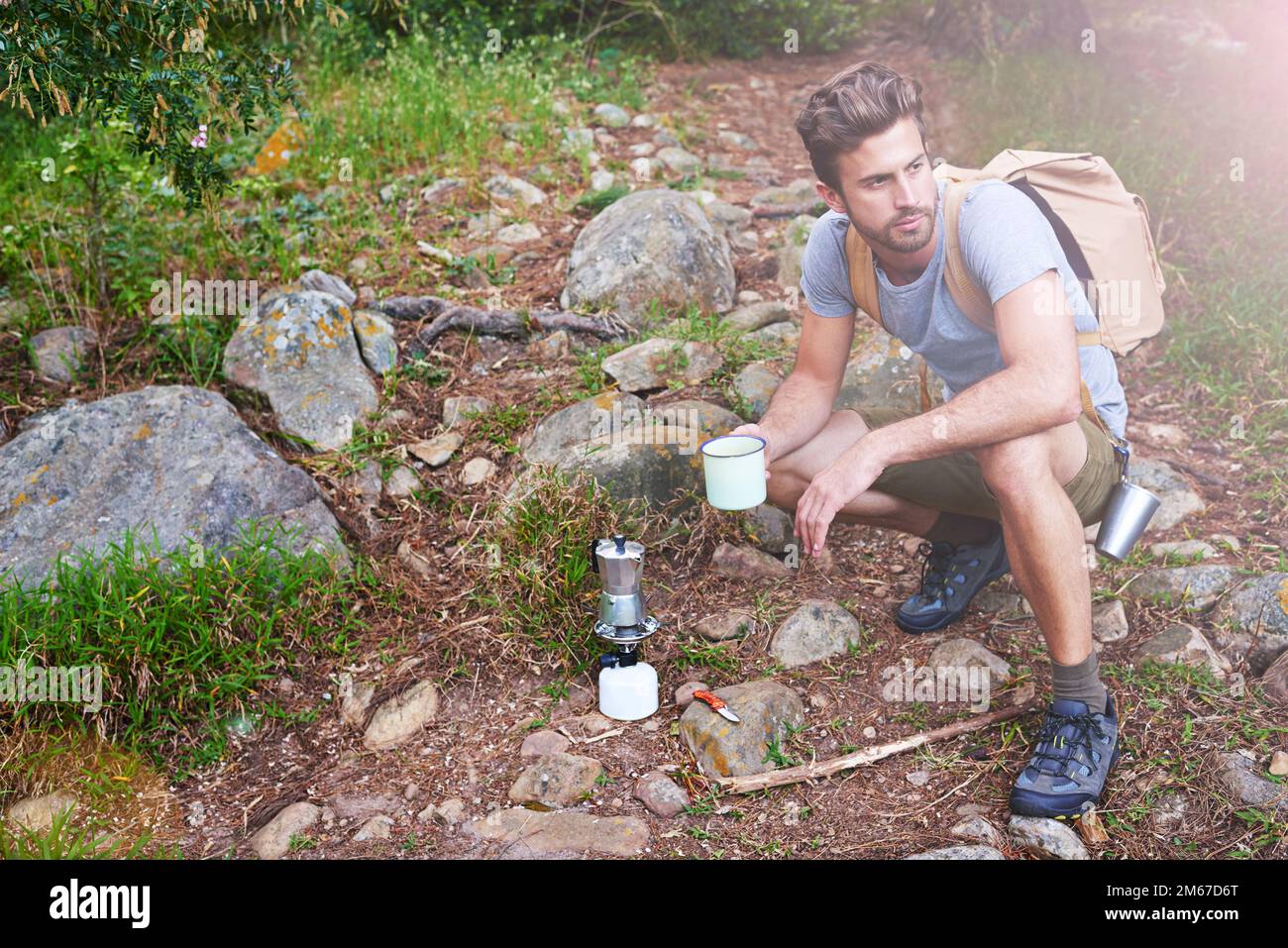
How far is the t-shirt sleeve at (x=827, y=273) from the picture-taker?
11.8 feet

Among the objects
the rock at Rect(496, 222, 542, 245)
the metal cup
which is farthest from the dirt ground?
the rock at Rect(496, 222, 542, 245)

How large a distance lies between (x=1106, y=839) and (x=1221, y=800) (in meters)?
0.36

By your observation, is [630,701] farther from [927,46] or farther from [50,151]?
[927,46]

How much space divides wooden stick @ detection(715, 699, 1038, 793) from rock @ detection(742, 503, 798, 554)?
107 cm

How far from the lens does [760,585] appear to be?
4008mm

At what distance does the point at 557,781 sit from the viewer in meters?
3.25

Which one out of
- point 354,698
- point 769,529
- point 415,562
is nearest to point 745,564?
point 769,529

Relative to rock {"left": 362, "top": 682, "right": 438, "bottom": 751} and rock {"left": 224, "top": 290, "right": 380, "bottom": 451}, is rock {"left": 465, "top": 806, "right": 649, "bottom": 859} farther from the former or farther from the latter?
rock {"left": 224, "top": 290, "right": 380, "bottom": 451}

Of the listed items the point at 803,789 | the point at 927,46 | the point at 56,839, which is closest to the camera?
the point at 56,839

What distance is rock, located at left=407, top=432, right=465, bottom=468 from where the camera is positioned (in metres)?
4.53

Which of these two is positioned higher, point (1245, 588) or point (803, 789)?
point (1245, 588)

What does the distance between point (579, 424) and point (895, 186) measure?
5.72 ft

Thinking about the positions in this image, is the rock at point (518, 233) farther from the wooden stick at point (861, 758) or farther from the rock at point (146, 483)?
the wooden stick at point (861, 758)

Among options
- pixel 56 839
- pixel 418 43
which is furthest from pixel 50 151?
pixel 56 839
